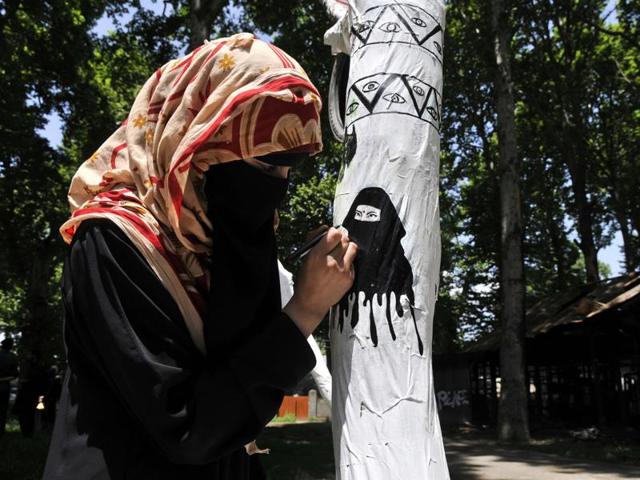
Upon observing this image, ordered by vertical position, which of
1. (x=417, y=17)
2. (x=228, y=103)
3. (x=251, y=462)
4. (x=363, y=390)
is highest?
(x=417, y=17)

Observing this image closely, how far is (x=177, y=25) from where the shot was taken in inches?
482

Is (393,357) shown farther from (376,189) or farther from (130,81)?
(130,81)

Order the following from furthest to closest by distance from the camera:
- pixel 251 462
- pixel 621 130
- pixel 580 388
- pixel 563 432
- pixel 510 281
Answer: pixel 621 130 < pixel 580 388 < pixel 563 432 < pixel 510 281 < pixel 251 462

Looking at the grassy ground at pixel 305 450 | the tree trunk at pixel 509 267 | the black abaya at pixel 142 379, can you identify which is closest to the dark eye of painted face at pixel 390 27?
the black abaya at pixel 142 379

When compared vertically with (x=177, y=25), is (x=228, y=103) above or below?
below

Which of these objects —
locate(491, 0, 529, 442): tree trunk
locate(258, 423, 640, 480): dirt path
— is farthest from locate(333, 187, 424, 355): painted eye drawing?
locate(491, 0, 529, 442): tree trunk

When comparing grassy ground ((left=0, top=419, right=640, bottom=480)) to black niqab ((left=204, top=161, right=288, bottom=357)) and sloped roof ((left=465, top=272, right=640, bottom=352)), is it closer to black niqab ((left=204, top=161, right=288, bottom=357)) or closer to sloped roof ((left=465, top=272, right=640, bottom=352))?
sloped roof ((left=465, top=272, right=640, bottom=352))

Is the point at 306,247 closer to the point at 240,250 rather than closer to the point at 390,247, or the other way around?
the point at 240,250

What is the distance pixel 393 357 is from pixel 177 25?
12.0 meters

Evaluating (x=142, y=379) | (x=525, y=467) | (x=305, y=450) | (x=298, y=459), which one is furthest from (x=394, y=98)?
(x=305, y=450)

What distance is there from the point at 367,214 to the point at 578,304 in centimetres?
1434

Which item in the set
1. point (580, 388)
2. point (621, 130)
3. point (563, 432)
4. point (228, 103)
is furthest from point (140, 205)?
point (621, 130)

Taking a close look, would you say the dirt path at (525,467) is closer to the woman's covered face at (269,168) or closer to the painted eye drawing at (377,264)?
the painted eye drawing at (377,264)

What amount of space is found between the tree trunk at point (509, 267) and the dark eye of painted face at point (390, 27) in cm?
1076
